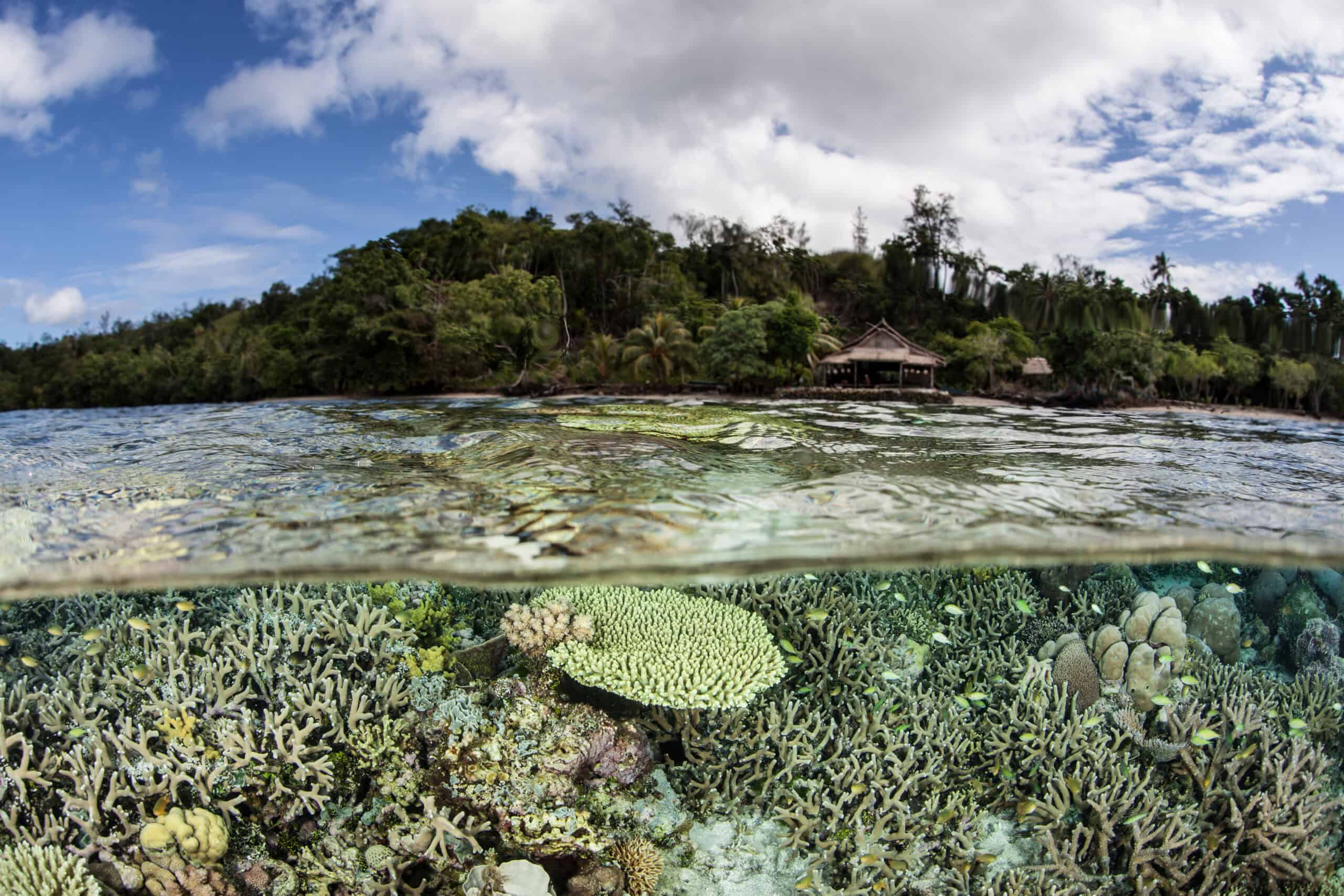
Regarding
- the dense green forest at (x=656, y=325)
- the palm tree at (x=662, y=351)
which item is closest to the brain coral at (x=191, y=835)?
the dense green forest at (x=656, y=325)

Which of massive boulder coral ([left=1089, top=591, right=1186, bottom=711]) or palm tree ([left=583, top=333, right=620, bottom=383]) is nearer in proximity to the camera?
massive boulder coral ([left=1089, top=591, right=1186, bottom=711])

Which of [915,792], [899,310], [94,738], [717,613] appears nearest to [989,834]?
[915,792]

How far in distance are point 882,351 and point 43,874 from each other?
1219 inches

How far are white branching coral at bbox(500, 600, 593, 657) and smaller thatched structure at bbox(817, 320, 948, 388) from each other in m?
26.1

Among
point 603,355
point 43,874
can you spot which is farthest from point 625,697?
point 603,355

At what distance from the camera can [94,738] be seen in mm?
6184

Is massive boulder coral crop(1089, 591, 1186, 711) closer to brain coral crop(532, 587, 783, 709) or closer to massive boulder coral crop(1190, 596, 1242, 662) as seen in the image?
massive boulder coral crop(1190, 596, 1242, 662)

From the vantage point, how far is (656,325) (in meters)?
30.3

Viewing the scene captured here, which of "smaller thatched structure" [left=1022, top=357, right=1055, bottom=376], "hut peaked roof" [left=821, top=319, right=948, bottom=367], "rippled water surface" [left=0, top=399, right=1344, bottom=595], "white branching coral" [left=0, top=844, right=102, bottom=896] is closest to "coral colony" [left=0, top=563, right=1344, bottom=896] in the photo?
"white branching coral" [left=0, top=844, right=102, bottom=896]

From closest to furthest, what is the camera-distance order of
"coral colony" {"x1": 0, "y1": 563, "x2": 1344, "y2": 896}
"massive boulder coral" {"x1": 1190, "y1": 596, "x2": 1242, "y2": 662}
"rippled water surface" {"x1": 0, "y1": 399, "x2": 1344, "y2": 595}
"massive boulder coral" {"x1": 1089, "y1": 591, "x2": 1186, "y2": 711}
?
A: "rippled water surface" {"x1": 0, "y1": 399, "x2": 1344, "y2": 595}
"coral colony" {"x1": 0, "y1": 563, "x2": 1344, "y2": 896}
"massive boulder coral" {"x1": 1089, "y1": 591, "x2": 1186, "y2": 711}
"massive boulder coral" {"x1": 1190, "y1": 596, "x2": 1242, "y2": 662}

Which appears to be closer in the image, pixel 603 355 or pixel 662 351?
pixel 662 351

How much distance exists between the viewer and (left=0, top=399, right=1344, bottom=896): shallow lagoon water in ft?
19.4

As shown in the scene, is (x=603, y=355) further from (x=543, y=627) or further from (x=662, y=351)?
(x=543, y=627)

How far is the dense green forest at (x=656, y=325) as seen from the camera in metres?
26.6
